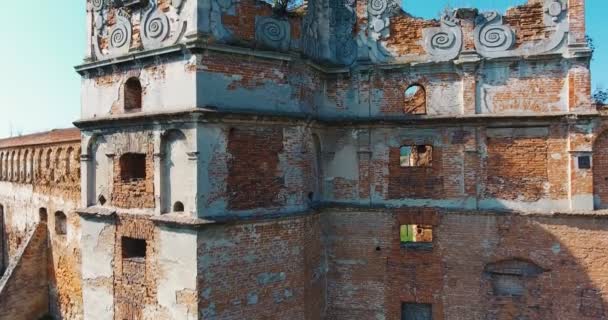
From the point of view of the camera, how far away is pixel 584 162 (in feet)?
34.2

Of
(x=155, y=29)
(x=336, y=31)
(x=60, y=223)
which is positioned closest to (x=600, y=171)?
(x=336, y=31)

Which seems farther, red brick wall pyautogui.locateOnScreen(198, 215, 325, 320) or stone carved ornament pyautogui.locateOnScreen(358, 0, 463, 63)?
stone carved ornament pyautogui.locateOnScreen(358, 0, 463, 63)

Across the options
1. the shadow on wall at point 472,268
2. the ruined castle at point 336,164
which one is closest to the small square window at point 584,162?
the ruined castle at point 336,164

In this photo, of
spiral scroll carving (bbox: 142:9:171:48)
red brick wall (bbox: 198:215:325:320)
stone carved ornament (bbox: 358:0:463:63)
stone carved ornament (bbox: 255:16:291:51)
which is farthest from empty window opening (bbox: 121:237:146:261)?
stone carved ornament (bbox: 358:0:463:63)

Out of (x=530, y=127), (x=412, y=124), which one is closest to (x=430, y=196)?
(x=412, y=124)

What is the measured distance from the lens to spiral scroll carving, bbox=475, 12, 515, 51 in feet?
36.2

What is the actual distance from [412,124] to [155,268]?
697 centimetres

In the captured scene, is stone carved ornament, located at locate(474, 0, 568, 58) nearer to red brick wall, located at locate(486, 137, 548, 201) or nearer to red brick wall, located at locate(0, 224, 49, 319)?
red brick wall, located at locate(486, 137, 548, 201)

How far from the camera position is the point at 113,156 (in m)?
10.4

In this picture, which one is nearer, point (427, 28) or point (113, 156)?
point (113, 156)

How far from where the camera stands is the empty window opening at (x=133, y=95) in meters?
10.3

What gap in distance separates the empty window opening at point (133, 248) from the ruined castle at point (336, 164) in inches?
1.9

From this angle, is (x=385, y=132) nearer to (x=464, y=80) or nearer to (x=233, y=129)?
(x=464, y=80)

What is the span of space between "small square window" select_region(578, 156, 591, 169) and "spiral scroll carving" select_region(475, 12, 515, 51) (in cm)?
314
